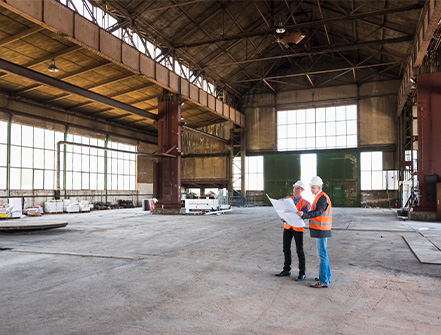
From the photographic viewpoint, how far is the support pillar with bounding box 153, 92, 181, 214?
24.9 meters

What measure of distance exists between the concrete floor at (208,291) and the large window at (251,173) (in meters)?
27.3

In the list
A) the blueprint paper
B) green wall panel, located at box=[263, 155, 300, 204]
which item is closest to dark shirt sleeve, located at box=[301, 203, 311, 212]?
the blueprint paper

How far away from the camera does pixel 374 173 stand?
33312mm

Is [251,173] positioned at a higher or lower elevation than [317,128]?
lower

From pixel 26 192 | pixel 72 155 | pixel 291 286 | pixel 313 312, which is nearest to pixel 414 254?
pixel 291 286

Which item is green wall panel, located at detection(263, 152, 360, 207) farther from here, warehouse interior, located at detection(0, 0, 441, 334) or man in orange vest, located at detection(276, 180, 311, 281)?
man in orange vest, located at detection(276, 180, 311, 281)

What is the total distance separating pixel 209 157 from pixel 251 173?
5388 millimetres

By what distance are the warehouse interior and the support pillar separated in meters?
0.11

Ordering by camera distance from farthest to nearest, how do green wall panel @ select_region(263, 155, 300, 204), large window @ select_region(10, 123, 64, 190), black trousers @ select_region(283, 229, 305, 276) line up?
green wall panel @ select_region(263, 155, 300, 204) < large window @ select_region(10, 123, 64, 190) < black trousers @ select_region(283, 229, 305, 276)

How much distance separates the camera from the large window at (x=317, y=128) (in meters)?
34.0

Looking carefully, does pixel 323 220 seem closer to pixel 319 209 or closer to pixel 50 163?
pixel 319 209

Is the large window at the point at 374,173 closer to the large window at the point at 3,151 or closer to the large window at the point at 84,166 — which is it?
the large window at the point at 84,166

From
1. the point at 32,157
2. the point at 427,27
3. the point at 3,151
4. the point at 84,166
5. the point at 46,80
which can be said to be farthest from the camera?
the point at 84,166


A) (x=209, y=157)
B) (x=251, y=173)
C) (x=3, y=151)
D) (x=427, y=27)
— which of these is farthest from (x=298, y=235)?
(x=209, y=157)
